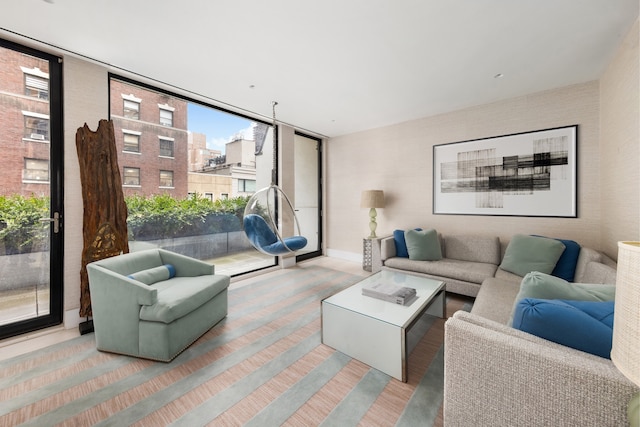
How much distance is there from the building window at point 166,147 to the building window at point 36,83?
1.00 meters

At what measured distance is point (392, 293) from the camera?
7.33ft

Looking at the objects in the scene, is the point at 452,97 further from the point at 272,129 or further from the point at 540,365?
the point at 540,365

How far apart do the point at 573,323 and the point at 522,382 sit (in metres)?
0.32

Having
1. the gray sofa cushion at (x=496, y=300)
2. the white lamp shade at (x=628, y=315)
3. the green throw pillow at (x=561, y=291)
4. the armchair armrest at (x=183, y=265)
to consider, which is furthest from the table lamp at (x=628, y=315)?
the armchair armrest at (x=183, y=265)

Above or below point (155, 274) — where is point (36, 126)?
above

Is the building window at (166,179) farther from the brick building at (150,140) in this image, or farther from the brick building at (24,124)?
the brick building at (24,124)

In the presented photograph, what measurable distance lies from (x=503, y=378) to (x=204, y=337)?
224 centimetres

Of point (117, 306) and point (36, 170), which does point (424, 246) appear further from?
point (36, 170)

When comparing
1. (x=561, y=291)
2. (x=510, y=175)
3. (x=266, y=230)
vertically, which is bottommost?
(x=561, y=291)

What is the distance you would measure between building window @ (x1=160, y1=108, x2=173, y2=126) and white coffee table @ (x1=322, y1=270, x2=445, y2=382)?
9.57 ft

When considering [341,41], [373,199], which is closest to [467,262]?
[373,199]

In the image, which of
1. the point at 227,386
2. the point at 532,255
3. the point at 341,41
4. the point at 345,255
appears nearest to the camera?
the point at 227,386

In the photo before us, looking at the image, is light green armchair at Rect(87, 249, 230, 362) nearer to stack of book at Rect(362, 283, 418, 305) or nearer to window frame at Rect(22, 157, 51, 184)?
window frame at Rect(22, 157, 51, 184)

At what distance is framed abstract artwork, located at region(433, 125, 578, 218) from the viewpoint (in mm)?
3096
